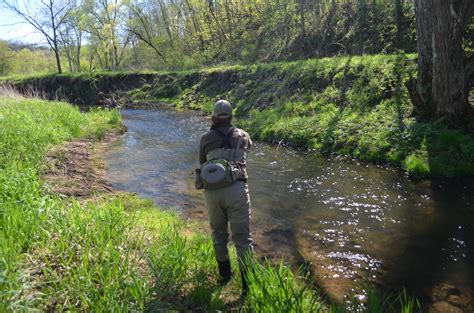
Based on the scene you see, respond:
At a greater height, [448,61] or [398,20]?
[398,20]

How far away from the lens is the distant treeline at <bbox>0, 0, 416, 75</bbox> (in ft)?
61.0

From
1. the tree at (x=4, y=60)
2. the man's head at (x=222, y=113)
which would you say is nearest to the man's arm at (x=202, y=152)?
the man's head at (x=222, y=113)

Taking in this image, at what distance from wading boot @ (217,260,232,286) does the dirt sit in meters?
2.96

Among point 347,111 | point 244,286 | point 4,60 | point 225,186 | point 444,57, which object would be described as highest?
point 4,60

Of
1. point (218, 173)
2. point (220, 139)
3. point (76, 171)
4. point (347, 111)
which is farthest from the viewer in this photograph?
point (347, 111)

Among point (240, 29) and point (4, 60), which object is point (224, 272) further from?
point (4, 60)

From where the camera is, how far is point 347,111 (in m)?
12.0

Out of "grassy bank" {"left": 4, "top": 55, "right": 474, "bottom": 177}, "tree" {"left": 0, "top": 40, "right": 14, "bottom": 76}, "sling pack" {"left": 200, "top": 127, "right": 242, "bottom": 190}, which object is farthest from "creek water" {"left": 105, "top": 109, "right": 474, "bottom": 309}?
"tree" {"left": 0, "top": 40, "right": 14, "bottom": 76}

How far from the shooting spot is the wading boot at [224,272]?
4215 millimetres

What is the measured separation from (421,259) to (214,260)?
2.81 m

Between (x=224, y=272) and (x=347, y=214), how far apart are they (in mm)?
3117

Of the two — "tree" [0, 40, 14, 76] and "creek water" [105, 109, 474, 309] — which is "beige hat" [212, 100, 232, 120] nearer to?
"creek water" [105, 109, 474, 309]

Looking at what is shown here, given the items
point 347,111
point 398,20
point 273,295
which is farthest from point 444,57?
point 398,20

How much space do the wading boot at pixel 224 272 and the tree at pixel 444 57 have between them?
7.58 meters
